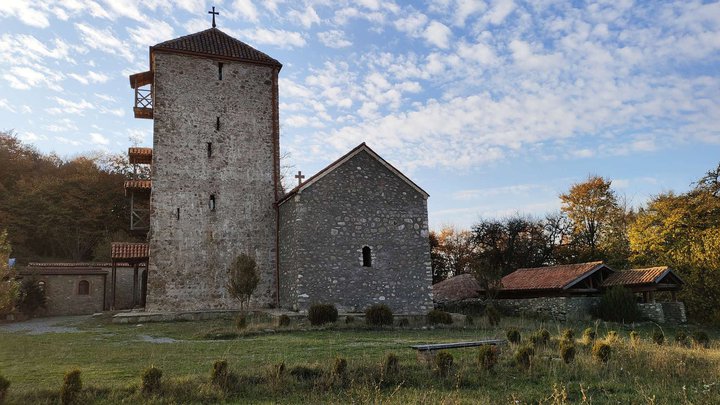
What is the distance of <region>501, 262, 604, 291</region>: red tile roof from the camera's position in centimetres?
2630

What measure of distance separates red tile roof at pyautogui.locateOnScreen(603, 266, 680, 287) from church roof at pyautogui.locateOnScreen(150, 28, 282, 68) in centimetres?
2009

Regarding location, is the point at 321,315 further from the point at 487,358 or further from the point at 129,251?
the point at 129,251

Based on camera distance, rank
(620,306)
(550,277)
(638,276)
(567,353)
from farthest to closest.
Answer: (550,277) → (638,276) → (620,306) → (567,353)

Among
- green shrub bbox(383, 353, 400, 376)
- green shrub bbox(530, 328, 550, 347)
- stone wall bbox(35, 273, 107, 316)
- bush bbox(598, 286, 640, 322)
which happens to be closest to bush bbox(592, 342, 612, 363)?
green shrub bbox(530, 328, 550, 347)

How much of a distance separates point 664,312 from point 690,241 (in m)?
Answer: 4.99

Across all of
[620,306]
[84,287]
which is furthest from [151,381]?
[84,287]

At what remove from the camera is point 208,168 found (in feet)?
72.0

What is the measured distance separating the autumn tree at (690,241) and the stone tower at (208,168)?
72.2ft

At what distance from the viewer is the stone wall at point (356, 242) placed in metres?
19.4

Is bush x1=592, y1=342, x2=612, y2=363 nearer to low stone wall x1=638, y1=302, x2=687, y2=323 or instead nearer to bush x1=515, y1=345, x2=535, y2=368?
bush x1=515, y1=345, x2=535, y2=368

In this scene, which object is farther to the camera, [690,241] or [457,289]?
[457,289]

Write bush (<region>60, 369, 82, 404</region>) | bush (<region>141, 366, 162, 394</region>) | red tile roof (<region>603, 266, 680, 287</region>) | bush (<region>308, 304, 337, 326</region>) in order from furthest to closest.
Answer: red tile roof (<region>603, 266, 680, 287</region>) < bush (<region>308, 304, 337, 326</region>) < bush (<region>141, 366, 162, 394</region>) < bush (<region>60, 369, 82, 404</region>)

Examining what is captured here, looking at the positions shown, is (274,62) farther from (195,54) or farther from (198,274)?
(198,274)

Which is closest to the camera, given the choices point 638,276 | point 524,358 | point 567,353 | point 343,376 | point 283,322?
point 343,376
